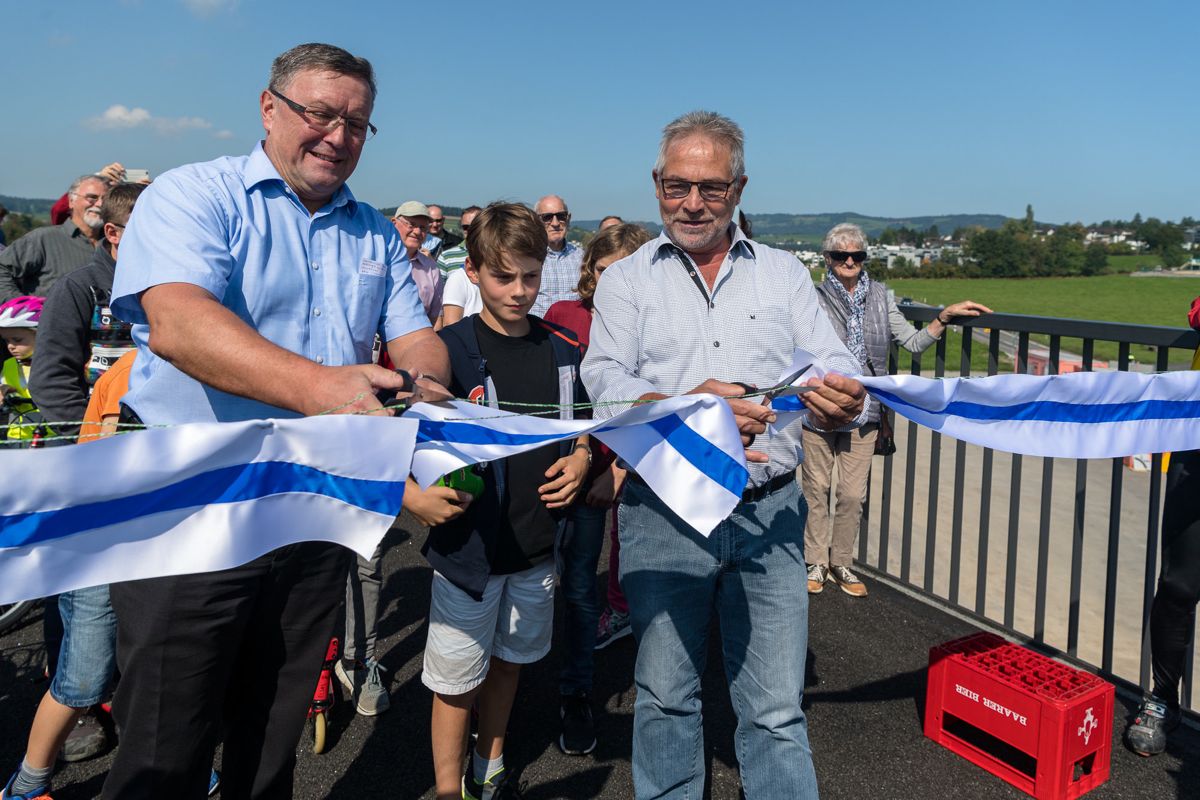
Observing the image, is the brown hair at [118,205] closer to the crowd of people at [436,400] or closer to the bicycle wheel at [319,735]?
the crowd of people at [436,400]

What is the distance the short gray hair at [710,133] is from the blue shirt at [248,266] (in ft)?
3.02

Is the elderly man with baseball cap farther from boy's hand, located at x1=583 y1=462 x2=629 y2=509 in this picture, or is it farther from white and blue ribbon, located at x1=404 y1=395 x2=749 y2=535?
white and blue ribbon, located at x1=404 y1=395 x2=749 y2=535

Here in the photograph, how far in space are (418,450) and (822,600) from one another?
3855 mm

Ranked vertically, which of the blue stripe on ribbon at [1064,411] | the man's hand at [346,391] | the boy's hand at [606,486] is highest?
the man's hand at [346,391]

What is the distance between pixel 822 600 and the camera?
5328 millimetres

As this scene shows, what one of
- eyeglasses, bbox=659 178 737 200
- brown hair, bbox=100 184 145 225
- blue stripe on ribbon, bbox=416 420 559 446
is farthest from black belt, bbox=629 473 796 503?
brown hair, bbox=100 184 145 225

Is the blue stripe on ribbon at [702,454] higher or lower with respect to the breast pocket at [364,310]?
lower

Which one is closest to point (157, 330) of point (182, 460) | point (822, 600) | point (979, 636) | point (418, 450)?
point (182, 460)

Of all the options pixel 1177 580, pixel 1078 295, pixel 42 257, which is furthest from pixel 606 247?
pixel 1078 295

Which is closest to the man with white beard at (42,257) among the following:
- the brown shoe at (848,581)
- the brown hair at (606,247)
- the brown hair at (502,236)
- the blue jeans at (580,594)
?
the brown hair at (606,247)

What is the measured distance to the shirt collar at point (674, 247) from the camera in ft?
9.05

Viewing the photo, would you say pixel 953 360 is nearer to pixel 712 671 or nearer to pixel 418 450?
pixel 712 671

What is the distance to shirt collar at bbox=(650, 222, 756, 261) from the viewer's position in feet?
9.05

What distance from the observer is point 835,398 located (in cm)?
241
